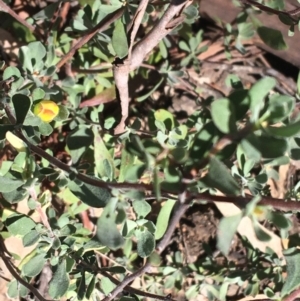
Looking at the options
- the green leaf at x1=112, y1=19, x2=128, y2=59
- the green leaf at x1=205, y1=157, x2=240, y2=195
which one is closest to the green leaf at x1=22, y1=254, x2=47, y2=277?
the green leaf at x1=112, y1=19, x2=128, y2=59

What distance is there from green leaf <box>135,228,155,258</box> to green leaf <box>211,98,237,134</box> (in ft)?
1.94

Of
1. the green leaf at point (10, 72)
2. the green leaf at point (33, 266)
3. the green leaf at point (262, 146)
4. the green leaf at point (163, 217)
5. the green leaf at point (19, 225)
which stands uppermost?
the green leaf at point (262, 146)

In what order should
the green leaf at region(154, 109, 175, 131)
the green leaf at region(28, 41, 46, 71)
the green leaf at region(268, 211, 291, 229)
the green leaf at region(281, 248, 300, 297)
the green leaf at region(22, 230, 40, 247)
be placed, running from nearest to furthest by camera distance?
the green leaf at region(268, 211, 291, 229) < the green leaf at region(281, 248, 300, 297) < the green leaf at region(22, 230, 40, 247) < the green leaf at region(28, 41, 46, 71) < the green leaf at region(154, 109, 175, 131)

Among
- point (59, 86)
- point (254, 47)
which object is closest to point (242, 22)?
point (254, 47)

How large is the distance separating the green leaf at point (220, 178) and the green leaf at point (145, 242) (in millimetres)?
484

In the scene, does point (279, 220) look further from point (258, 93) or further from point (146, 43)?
point (146, 43)

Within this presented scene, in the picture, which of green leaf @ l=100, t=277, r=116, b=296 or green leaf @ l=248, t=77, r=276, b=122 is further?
green leaf @ l=100, t=277, r=116, b=296

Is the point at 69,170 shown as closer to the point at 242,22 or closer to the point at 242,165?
the point at 242,165

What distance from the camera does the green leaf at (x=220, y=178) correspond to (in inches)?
37.5

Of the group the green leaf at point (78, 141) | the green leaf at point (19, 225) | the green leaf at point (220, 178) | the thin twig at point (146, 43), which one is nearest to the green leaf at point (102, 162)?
the green leaf at point (78, 141)

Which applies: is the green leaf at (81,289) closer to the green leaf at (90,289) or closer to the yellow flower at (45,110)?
the green leaf at (90,289)

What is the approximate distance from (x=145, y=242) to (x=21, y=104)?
0.52 m

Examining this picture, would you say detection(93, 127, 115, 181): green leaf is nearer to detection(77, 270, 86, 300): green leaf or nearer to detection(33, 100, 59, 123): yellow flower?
detection(33, 100, 59, 123): yellow flower

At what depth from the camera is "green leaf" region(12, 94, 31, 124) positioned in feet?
4.65
